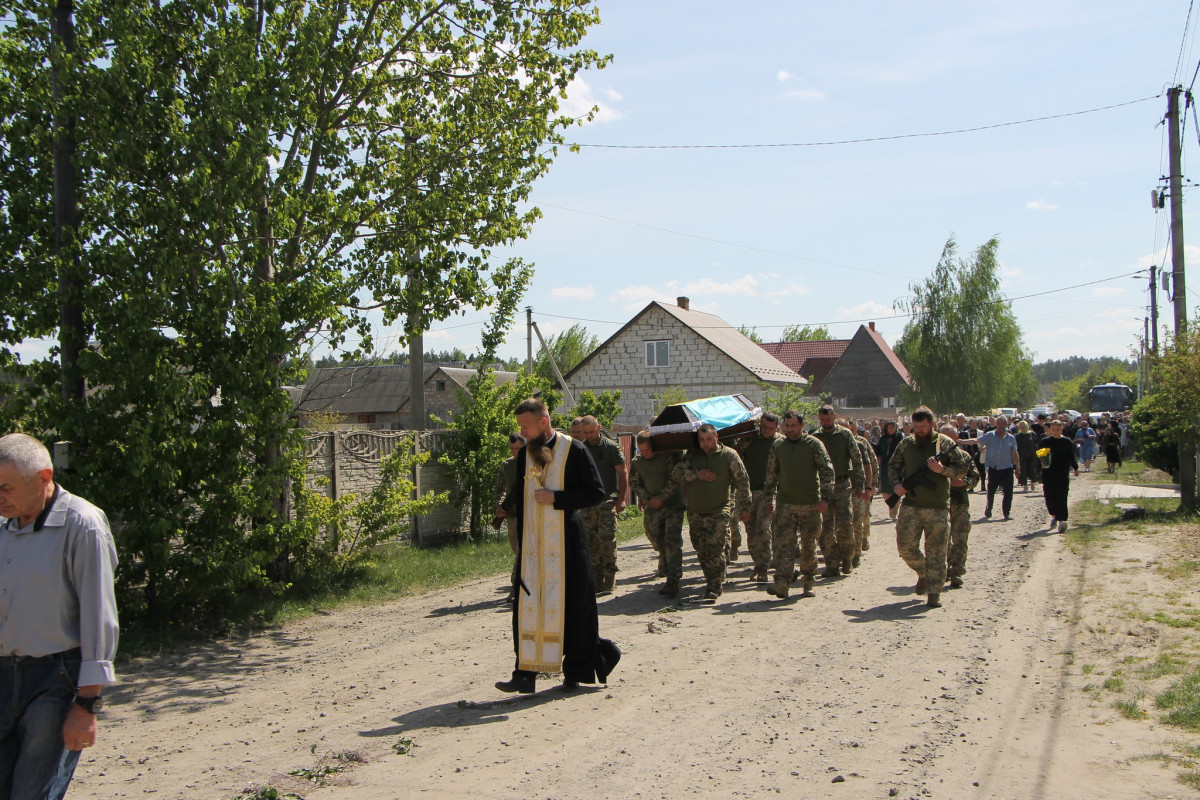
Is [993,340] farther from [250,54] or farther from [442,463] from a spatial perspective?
[250,54]

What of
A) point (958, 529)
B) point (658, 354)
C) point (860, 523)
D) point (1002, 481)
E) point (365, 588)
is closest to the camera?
point (958, 529)

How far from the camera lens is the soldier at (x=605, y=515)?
11.3m

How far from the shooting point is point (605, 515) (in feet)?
37.1

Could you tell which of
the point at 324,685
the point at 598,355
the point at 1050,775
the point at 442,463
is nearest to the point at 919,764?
the point at 1050,775

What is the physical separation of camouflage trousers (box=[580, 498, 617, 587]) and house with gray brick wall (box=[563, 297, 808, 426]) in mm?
31472

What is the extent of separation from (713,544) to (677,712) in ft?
14.8

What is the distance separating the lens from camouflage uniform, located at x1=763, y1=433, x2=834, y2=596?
1078 centimetres

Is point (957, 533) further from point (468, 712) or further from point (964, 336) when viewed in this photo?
point (964, 336)

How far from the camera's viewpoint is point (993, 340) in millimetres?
58156

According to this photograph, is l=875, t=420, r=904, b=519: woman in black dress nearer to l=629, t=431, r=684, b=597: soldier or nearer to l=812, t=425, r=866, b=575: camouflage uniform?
Result: l=812, t=425, r=866, b=575: camouflage uniform

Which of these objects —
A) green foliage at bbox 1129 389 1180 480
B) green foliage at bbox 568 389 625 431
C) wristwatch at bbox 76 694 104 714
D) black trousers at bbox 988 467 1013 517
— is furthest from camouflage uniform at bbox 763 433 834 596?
green foliage at bbox 1129 389 1180 480

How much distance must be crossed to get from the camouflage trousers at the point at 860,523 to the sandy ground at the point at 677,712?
90.3 inches

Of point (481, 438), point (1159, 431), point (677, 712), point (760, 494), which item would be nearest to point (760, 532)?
point (760, 494)

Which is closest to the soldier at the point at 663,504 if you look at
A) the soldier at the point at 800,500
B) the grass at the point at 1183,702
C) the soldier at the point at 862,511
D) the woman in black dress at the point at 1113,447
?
the soldier at the point at 800,500
